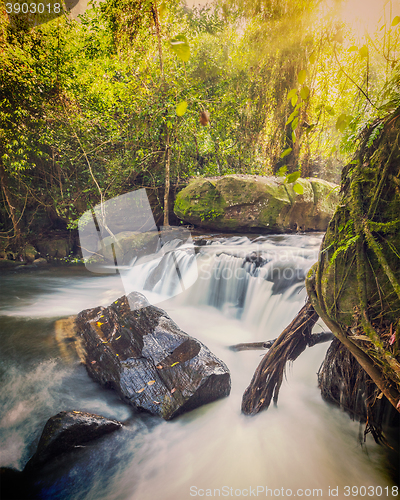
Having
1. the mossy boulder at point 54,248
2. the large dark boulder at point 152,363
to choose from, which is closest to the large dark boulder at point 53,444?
the large dark boulder at point 152,363

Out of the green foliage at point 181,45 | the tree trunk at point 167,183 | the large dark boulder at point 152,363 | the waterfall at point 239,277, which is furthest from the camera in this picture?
the tree trunk at point 167,183

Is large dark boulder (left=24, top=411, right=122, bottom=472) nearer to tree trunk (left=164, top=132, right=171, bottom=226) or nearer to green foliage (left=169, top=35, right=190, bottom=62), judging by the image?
green foliage (left=169, top=35, right=190, bottom=62)

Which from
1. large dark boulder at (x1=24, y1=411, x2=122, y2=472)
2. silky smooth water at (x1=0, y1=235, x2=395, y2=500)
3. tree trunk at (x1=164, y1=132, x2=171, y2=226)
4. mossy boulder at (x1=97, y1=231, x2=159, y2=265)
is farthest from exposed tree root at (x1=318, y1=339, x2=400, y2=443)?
tree trunk at (x1=164, y1=132, x2=171, y2=226)

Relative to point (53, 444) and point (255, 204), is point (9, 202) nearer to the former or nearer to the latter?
point (255, 204)

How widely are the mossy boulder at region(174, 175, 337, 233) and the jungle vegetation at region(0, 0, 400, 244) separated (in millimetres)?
1161

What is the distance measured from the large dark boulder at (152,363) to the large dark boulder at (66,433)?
0.38 metres

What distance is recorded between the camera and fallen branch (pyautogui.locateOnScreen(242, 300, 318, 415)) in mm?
1926

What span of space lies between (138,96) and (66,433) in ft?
23.4

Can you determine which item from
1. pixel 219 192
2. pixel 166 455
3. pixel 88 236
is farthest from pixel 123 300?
pixel 88 236

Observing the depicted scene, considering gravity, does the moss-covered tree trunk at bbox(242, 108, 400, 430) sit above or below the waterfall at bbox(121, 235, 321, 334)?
above

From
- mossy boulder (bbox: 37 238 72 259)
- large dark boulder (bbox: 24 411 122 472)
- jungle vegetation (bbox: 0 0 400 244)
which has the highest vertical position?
jungle vegetation (bbox: 0 0 400 244)

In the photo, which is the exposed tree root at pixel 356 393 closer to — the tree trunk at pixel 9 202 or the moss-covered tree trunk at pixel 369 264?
the moss-covered tree trunk at pixel 369 264

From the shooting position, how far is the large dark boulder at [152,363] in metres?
2.49

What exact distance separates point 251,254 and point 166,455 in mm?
3707
